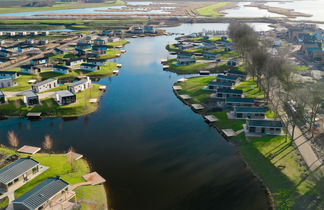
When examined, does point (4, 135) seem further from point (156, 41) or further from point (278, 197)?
point (156, 41)

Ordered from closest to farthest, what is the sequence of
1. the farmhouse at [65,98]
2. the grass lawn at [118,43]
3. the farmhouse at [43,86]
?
the farmhouse at [65,98] < the farmhouse at [43,86] < the grass lawn at [118,43]

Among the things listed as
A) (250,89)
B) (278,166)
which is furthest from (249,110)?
(250,89)

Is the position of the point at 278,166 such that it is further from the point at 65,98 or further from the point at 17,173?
the point at 65,98

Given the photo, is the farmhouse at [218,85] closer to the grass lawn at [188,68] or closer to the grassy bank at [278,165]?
the grassy bank at [278,165]

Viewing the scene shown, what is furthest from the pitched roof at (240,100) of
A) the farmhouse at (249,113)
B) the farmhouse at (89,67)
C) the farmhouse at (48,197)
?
the farmhouse at (89,67)

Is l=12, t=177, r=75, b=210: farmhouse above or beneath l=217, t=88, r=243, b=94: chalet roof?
beneath

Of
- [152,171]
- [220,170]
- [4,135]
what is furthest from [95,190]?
[4,135]

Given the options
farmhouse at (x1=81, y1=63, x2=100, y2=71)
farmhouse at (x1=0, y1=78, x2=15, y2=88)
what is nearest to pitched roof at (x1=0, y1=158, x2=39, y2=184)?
farmhouse at (x1=0, y1=78, x2=15, y2=88)

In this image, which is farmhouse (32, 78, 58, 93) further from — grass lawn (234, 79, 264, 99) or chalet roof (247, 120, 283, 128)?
chalet roof (247, 120, 283, 128)
